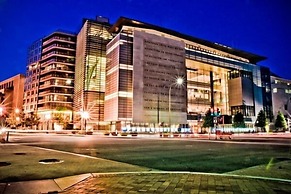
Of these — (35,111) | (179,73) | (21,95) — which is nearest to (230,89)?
(179,73)

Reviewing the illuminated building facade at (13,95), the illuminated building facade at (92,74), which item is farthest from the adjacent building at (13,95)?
the illuminated building facade at (92,74)

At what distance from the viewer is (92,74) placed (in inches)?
3354

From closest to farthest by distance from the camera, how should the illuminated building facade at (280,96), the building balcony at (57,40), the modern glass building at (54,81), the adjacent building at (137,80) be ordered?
the adjacent building at (137,80), the modern glass building at (54,81), the building balcony at (57,40), the illuminated building facade at (280,96)

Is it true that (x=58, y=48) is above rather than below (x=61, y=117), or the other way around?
above

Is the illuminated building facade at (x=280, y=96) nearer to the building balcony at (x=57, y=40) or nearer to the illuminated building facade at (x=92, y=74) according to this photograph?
the illuminated building facade at (x=92, y=74)

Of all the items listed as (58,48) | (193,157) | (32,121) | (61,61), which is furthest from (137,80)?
(193,157)

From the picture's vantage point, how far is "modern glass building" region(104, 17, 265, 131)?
75000 millimetres

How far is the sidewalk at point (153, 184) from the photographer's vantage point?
5094 mm

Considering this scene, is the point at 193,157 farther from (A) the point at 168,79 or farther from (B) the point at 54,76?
(B) the point at 54,76

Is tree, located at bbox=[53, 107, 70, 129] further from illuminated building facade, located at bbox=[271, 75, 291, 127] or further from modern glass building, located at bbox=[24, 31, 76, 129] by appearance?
illuminated building facade, located at bbox=[271, 75, 291, 127]

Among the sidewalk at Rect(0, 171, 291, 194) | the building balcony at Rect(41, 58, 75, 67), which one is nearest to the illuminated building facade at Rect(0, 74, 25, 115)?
the building balcony at Rect(41, 58, 75, 67)

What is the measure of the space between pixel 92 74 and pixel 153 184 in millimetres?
→ 82551

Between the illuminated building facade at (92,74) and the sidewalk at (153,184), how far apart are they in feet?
256

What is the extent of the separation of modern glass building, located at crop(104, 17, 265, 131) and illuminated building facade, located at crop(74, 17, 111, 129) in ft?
14.1
